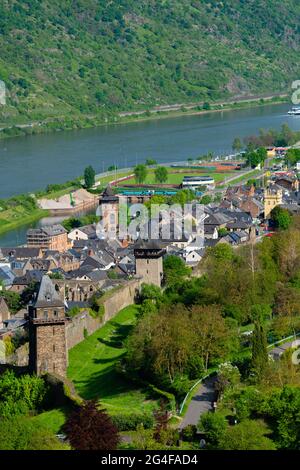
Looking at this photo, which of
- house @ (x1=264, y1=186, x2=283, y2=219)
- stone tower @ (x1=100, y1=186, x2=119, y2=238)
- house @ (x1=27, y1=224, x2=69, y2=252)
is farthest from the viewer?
house @ (x1=264, y1=186, x2=283, y2=219)

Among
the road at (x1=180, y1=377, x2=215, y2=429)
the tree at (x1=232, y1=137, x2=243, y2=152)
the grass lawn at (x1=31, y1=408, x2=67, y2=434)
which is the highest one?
the tree at (x1=232, y1=137, x2=243, y2=152)

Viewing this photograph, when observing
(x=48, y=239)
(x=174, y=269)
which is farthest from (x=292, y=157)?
(x=174, y=269)

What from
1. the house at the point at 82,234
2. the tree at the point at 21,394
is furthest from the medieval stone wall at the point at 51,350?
the house at the point at 82,234

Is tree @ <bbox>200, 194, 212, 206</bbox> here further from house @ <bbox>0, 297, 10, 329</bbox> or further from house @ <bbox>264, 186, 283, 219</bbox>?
house @ <bbox>0, 297, 10, 329</bbox>

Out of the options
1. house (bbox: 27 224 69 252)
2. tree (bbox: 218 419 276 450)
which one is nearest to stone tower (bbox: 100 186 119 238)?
house (bbox: 27 224 69 252)

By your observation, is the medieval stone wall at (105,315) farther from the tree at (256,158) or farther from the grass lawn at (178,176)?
the tree at (256,158)

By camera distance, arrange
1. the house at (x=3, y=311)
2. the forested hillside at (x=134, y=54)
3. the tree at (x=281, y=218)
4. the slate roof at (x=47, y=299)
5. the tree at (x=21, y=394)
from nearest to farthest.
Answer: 1. the tree at (x=21, y=394)
2. the slate roof at (x=47, y=299)
3. the house at (x=3, y=311)
4. the tree at (x=281, y=218)
5. the forested hillside at (x=134, y=54)

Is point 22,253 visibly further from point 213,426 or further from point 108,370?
point 213,426
